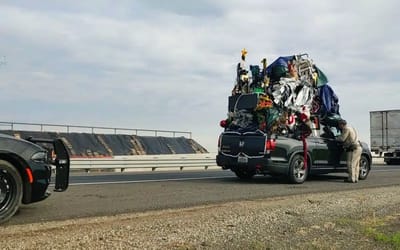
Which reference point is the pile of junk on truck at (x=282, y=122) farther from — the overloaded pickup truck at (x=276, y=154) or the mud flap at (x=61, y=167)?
the mud flap at (x=61, y=167)

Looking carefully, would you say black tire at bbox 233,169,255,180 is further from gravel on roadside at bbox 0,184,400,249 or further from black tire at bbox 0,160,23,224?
black tire at bbox 0,160,23,224

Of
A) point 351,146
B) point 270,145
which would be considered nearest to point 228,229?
point 270,145

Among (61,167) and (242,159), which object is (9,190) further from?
(242,159)

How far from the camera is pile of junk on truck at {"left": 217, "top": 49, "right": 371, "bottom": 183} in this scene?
13.7 metres

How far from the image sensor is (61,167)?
26.9 ft

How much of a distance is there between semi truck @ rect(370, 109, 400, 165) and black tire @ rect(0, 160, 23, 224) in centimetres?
2788

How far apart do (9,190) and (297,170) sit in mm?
8482

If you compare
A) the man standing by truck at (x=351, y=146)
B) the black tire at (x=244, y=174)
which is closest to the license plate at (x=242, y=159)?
the black tire at (x=244, y=174)

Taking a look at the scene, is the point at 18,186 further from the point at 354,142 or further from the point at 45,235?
the point at 354,142

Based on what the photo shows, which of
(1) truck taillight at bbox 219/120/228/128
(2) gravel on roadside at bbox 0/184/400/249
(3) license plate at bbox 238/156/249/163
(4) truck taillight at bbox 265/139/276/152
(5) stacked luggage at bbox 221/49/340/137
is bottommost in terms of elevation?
(2) gravel on roadside at bbox 0/184/400/249

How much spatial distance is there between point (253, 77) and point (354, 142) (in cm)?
337

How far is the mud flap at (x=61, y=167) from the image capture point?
8.20 meters

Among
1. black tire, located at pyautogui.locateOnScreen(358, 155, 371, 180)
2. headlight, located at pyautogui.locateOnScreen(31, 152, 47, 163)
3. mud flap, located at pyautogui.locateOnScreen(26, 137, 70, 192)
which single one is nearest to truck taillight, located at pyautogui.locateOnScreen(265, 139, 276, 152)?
black tire, located at pyautogui.locateOnScreen(358, 155, 371, 180)

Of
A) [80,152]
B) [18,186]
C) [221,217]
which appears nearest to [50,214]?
[18,186]
